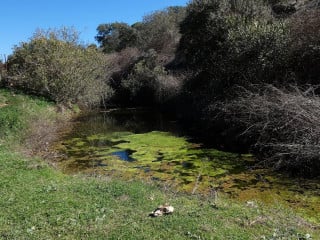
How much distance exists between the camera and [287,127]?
14.9 meters

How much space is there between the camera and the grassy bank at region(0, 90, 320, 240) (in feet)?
26.1

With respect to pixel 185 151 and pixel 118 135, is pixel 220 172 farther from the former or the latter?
pixel 118 135

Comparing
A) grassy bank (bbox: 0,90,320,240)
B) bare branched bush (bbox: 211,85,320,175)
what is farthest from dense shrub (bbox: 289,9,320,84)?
grassy bank (bbox: 0,90,320,240)

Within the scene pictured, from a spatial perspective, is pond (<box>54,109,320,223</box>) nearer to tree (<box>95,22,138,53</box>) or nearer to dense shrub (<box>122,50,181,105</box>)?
dense shrub (<box>122,50,181,105</box>)

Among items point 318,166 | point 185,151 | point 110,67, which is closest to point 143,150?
point 185,151

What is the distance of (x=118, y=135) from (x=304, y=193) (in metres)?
14.7

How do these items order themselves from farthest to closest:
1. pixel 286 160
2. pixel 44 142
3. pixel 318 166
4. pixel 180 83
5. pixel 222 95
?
pixel 180 83 → pixel 222 95 → pixel 44 142 → pixel 286 160 → pixel 318 166

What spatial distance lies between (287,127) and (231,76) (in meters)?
8.10

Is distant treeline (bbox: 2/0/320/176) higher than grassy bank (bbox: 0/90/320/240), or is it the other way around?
distant treeline (bbox: 2/0/320/176)

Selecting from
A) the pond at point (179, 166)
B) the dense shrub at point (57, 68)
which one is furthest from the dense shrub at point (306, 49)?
the dense shrub at point (57, 68)

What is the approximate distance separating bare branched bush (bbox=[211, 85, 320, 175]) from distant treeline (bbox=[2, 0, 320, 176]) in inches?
1.5

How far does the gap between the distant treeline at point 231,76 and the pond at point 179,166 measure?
1.21 m

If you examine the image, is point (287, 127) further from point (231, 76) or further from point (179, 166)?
point (231, 76)

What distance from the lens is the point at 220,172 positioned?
1460cm
